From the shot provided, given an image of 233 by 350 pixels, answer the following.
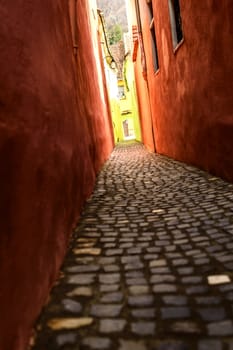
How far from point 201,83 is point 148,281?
413cm

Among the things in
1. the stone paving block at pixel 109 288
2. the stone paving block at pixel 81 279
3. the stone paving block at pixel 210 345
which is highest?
the stone paving block at pixel 81 279

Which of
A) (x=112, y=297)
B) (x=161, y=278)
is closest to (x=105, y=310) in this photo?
(x=112, y=297)

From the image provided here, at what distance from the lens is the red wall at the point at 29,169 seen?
171 centimetres

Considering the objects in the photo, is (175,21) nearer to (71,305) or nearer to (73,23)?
(73,23)

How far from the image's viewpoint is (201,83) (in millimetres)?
5648

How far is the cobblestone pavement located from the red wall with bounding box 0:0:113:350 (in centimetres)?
20

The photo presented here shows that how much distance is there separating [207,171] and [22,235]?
4.62 meters

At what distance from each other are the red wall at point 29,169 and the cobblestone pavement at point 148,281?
0.20 m

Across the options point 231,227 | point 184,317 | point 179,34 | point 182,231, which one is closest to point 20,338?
point 184,317

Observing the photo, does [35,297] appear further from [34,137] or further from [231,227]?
[231,227]

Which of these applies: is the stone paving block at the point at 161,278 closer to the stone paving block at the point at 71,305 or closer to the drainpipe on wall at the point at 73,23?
the stone paving block at the point at 71,305

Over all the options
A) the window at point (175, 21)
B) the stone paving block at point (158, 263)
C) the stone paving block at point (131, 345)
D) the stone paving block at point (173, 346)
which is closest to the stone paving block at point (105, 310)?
the stone paving block at point (131, 345)

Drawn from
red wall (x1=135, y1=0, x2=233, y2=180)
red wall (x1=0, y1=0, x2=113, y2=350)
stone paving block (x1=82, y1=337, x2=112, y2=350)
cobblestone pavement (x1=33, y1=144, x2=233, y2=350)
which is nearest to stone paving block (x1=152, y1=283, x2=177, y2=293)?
cobblestone pavement (x1=33, y1=144, x2=233, y2=350)

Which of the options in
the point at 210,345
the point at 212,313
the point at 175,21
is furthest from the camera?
the point at 175,21
